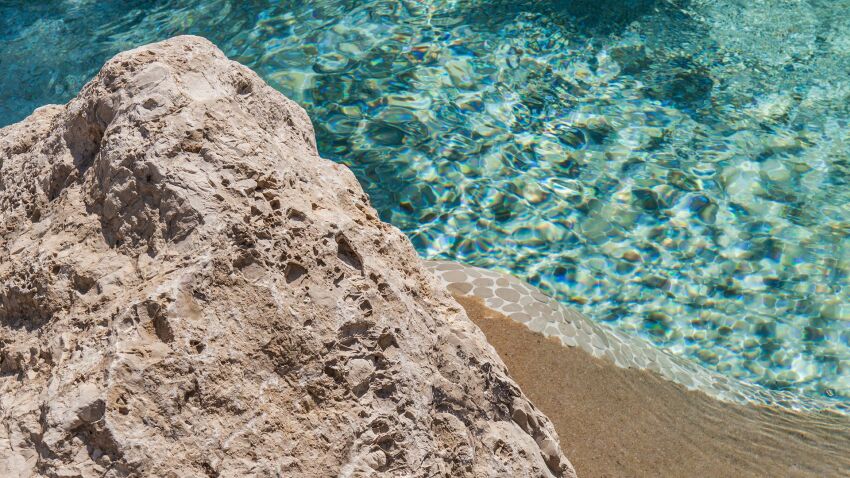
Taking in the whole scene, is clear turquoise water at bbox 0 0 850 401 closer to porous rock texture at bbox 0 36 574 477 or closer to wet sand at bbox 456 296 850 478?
wet sand at bbox 456 296 850 478

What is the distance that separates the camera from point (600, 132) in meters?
6.92

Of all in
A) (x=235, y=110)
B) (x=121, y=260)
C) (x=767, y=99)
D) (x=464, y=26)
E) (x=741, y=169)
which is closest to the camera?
(x=121, y=260)

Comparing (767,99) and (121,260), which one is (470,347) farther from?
(767,99)

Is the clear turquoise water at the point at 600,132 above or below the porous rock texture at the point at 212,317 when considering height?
below

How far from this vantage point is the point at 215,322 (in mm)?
2049

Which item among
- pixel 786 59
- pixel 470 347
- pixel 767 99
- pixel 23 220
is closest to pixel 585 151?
pixel 767 99

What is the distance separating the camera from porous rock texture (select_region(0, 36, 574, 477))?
1.97 meters

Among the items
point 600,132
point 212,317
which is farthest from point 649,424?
point 600,132

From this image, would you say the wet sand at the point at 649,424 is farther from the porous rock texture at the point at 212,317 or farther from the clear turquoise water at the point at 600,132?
the porous rock texture at the point at 212,317

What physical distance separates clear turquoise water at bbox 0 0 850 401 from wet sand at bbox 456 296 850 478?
2.37 ft

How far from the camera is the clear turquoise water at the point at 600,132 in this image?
5789 mm

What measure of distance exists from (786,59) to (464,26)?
3.15 m

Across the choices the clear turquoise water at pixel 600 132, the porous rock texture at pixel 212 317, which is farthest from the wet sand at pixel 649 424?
the porous rock texture at pixel 212 317

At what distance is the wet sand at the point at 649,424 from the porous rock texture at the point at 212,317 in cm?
157
